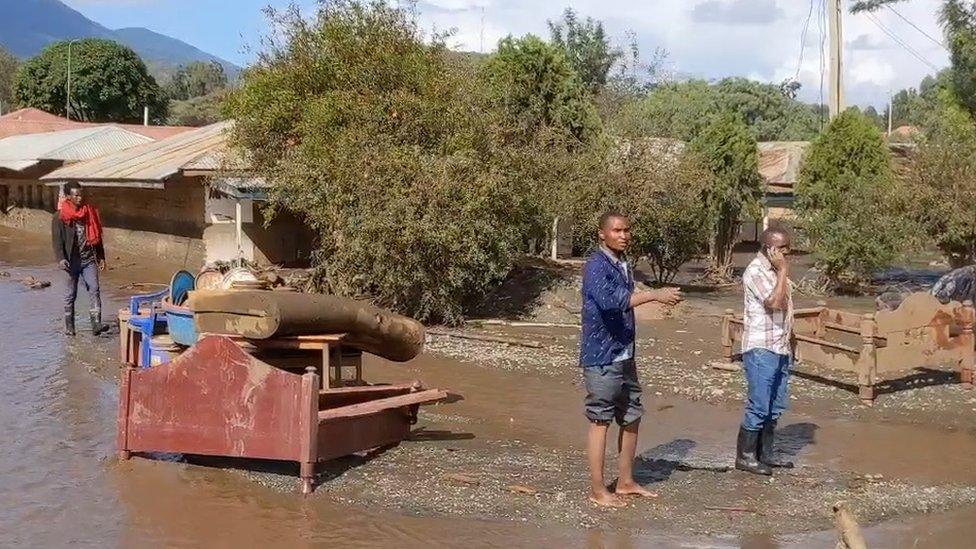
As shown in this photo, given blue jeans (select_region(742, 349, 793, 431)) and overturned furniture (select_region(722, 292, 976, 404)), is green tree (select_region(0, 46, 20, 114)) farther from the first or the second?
blue jeans (select_region(742, 349, 793, 431))

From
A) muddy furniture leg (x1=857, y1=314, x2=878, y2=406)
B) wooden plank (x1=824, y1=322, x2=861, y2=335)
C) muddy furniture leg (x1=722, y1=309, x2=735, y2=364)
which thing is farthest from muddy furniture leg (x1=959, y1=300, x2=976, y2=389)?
muddy furniture leg (x1=722, y1=309, x2=735, y2=364)

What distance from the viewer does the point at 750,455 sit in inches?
281

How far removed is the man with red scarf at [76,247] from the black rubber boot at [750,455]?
27.9 feet

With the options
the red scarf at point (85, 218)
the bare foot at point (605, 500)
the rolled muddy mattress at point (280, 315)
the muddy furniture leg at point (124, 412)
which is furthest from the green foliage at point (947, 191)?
the muddy furniture leg at point (124, 412)

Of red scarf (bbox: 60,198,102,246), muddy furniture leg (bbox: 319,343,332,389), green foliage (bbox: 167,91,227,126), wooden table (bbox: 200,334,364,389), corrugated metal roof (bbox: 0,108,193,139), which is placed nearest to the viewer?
wooden table (bbox: 200,334,364,389)

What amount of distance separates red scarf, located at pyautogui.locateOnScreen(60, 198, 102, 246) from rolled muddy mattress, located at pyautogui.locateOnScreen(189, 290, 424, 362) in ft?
18.0

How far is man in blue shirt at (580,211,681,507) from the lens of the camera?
20.0ft

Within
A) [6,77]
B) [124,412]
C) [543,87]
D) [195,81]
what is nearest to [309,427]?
[124,412]

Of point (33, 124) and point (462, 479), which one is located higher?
point (33, 124)

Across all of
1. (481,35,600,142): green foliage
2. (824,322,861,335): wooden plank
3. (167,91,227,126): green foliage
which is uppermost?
(167,91,227,126): green foliage

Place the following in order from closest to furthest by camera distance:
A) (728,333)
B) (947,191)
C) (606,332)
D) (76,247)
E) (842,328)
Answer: (606,332) → (842,328) → (728,333) → (76,247) → (947,191)

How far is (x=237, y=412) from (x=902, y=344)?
652 cm

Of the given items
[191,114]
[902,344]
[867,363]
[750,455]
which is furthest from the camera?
[191,114]

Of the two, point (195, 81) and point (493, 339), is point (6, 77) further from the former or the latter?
point (493, 339)
